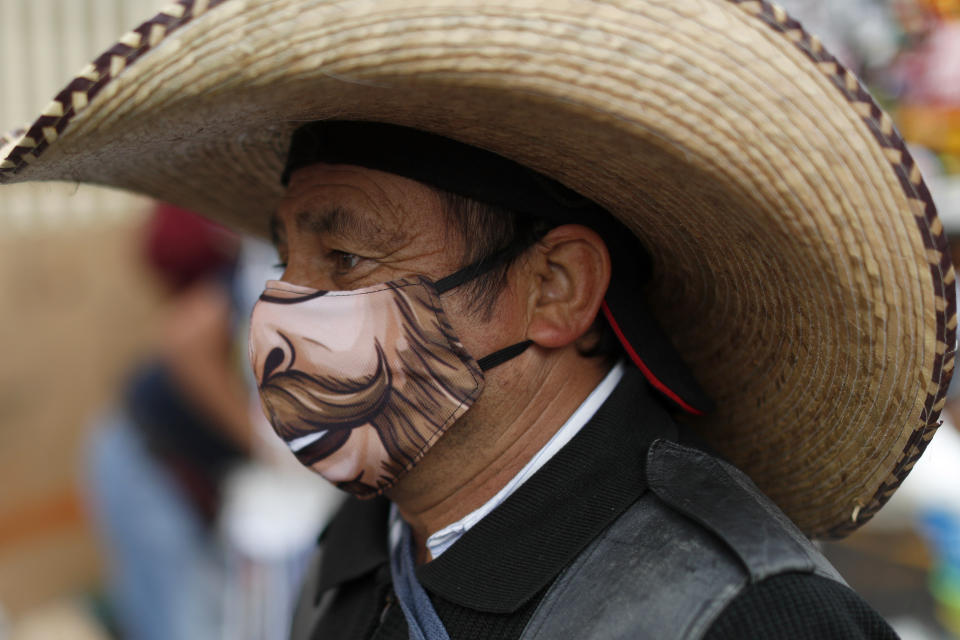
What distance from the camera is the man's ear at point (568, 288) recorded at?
1.56 meters

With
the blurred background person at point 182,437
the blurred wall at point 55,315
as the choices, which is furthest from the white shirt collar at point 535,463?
the blurred wall at point 55,315

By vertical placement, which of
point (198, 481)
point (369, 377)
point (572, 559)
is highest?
point (369, 377)

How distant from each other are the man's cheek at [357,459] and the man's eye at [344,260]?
0.28 meters

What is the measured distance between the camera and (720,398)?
179 centimetres

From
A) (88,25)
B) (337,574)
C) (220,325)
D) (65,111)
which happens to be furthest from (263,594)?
(88,25)

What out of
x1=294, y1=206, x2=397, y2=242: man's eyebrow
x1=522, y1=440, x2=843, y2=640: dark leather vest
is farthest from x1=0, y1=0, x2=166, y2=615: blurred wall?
x1=522, y1=440, x2=843, y2=640: dark leather vest

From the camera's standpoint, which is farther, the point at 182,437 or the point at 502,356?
the point at 182,437

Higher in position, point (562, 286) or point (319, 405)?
point (562, 286)

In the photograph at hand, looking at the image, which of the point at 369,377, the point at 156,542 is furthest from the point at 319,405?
the point at 156,542

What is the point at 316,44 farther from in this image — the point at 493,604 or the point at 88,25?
the point at 88,25

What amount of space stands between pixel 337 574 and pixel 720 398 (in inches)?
32.5

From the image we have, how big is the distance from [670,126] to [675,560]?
599mm

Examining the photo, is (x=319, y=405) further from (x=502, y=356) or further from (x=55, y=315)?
(x=55, y=315)

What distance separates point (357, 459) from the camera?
1524mm
